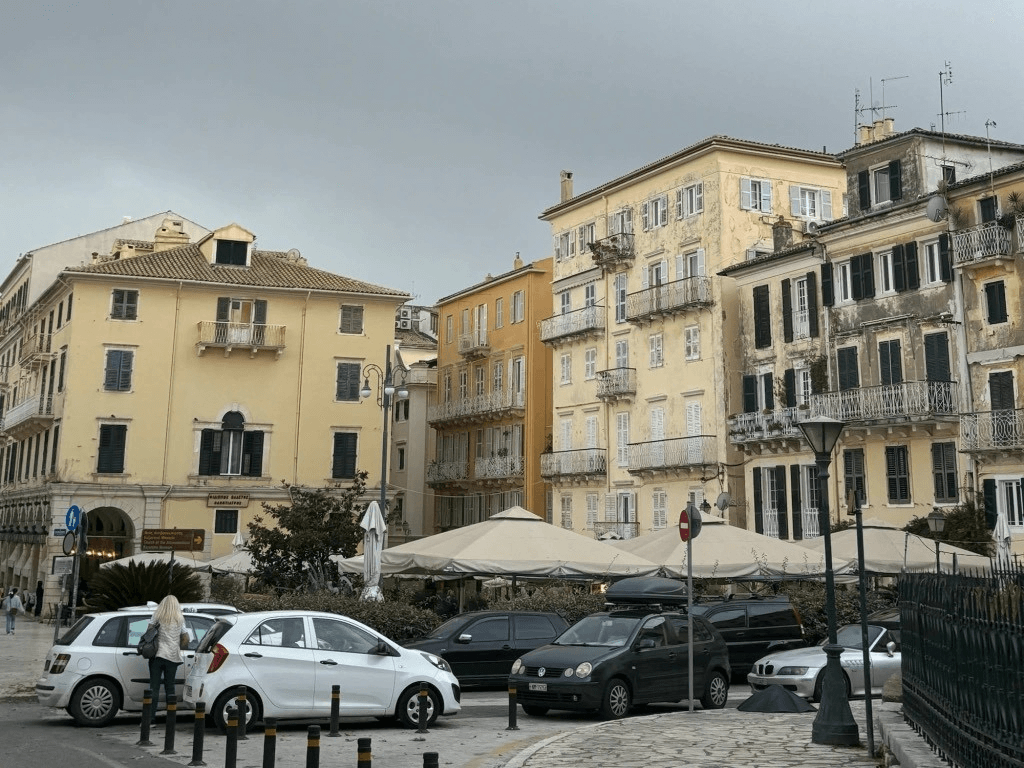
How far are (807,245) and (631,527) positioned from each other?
45.8ft

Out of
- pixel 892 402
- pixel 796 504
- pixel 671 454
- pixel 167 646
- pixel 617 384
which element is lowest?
pixel 167 646

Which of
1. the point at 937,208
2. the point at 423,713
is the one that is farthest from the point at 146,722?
the point at 937,208

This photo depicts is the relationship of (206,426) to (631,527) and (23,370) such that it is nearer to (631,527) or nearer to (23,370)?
(23,370)

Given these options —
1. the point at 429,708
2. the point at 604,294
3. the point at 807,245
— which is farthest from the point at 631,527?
the point at 429,708

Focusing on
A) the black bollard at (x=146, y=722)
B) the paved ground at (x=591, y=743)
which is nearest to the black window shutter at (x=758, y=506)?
the paved ground at (x=591, y=743)

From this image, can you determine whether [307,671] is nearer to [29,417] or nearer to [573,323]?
[573,323]

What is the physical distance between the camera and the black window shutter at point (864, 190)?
38.1 metres

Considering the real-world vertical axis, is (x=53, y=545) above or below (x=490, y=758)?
above

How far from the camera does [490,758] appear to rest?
495 inches

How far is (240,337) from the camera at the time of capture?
1977 inches

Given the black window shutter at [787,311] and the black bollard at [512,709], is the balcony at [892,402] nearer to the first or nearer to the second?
the black window shutter at [787,311]

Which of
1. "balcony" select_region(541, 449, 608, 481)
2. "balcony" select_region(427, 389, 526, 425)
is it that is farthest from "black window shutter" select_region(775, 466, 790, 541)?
"balcony" select_region(427, 389, 526, 425)

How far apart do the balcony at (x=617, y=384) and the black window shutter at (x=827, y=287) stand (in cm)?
1061

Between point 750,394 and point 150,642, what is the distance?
31.0 m
